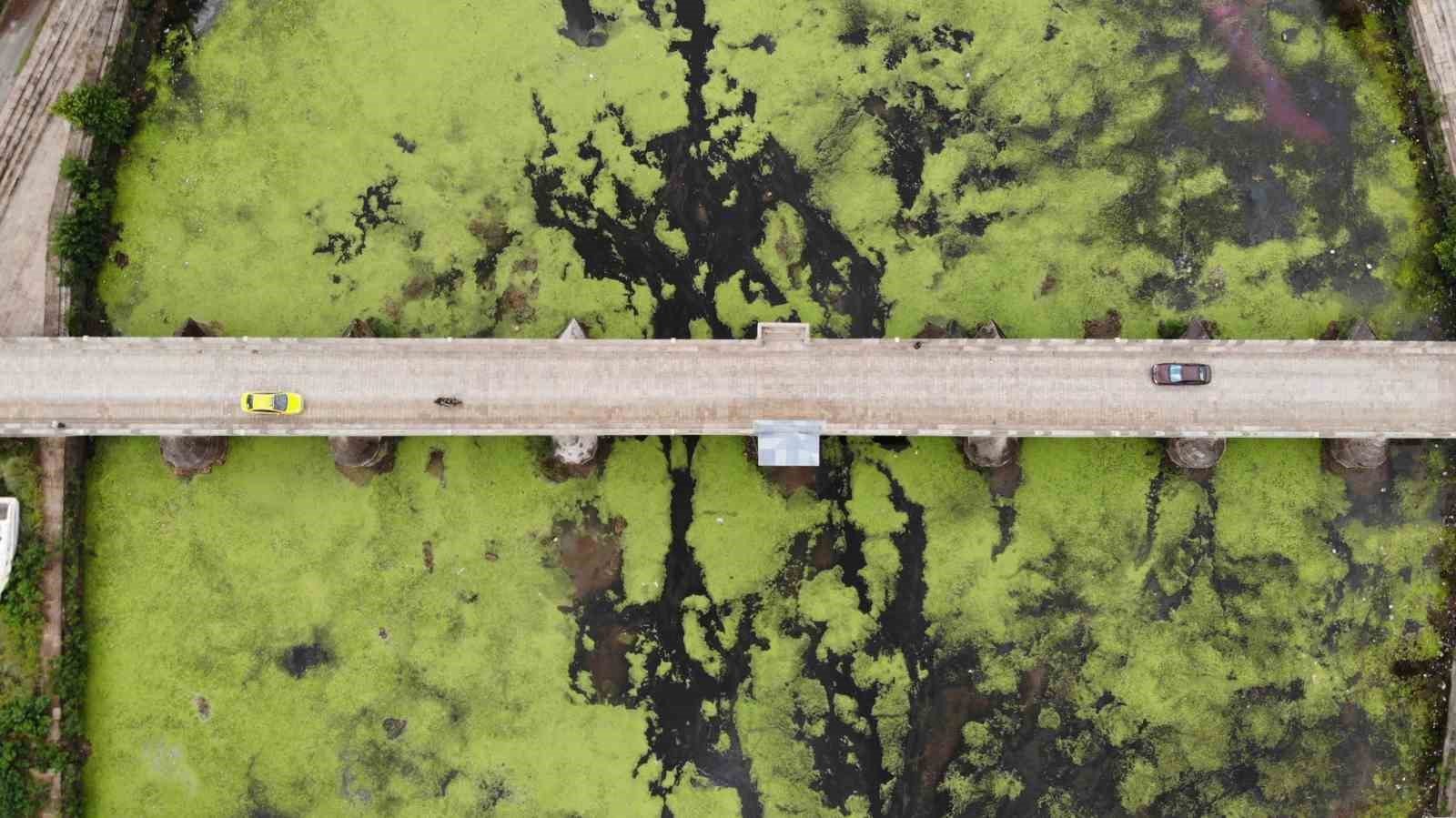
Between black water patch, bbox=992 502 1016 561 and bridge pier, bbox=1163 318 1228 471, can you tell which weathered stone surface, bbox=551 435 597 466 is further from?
bridge pier, bbox=1163 318 1228 471

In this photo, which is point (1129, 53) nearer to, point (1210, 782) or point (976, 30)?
point (976, 30)

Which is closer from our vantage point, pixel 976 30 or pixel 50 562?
pixel 50 562

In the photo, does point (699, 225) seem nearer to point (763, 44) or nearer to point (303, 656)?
point (763, 44)

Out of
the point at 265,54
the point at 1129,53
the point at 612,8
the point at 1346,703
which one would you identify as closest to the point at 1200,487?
the point at 1346,703

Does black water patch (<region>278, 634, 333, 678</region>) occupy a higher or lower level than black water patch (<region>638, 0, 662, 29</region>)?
lower

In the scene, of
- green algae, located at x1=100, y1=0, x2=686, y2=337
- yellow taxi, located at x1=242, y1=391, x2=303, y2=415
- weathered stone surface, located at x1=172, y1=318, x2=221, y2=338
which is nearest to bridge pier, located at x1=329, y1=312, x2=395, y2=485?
green algae, located at x1=100, y1=0, x2=686, y2=337

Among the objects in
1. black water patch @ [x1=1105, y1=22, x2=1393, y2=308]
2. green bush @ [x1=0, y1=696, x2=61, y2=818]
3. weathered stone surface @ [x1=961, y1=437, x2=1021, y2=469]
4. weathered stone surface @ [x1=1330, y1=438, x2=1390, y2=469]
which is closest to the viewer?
green bush @ [x1=0, y1=696, x2=61, y2=818]

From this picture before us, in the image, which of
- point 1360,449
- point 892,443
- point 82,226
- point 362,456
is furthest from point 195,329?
point 1360,449
